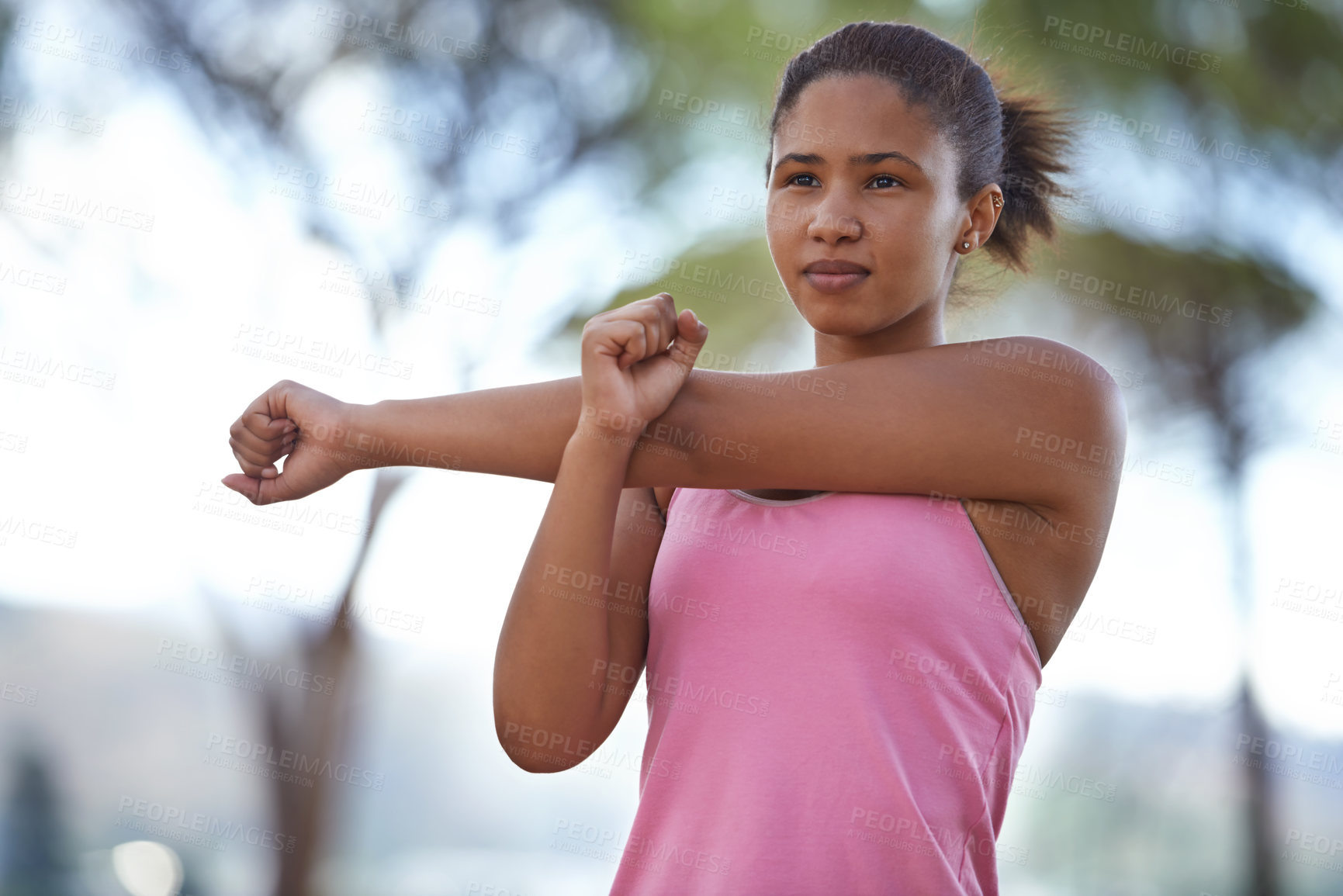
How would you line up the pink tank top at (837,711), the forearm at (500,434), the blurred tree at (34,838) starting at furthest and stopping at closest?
1. the blurred tree at (34,838)
2. the forearm at (500,434)
3. the pink tank top at (837,711)

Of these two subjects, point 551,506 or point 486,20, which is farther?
point 486,20

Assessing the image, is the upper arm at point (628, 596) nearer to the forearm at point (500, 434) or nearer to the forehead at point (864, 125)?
the forearm at point (500, 434)

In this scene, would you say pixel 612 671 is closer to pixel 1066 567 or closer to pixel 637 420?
pixel 637 420

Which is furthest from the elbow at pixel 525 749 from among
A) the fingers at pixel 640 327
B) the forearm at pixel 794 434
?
the fingers at pixel 640 327

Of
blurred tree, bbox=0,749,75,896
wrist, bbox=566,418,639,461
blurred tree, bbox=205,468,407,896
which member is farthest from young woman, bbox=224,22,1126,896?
blurred tree, bbox=0,749,75,896

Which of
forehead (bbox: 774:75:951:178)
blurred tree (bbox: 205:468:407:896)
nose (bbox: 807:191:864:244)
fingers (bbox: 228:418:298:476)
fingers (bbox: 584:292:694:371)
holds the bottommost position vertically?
blurred tree (bbox: 205:468:407:896)

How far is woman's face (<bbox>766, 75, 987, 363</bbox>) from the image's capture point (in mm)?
1015

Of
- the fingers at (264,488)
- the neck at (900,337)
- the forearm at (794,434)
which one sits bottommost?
the fingers at (264,488)

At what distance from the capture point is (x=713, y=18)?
4496 mm

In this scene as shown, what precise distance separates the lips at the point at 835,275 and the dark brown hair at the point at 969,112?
0.16 meters

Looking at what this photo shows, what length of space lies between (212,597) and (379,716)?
802 mm

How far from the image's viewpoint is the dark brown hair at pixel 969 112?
1077mm

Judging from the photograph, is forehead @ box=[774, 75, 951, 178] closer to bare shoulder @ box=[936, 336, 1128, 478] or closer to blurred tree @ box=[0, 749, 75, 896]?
bare shoulder @ box=[936, 336, 1128, 478]

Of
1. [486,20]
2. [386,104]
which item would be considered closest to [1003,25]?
[486,20]
